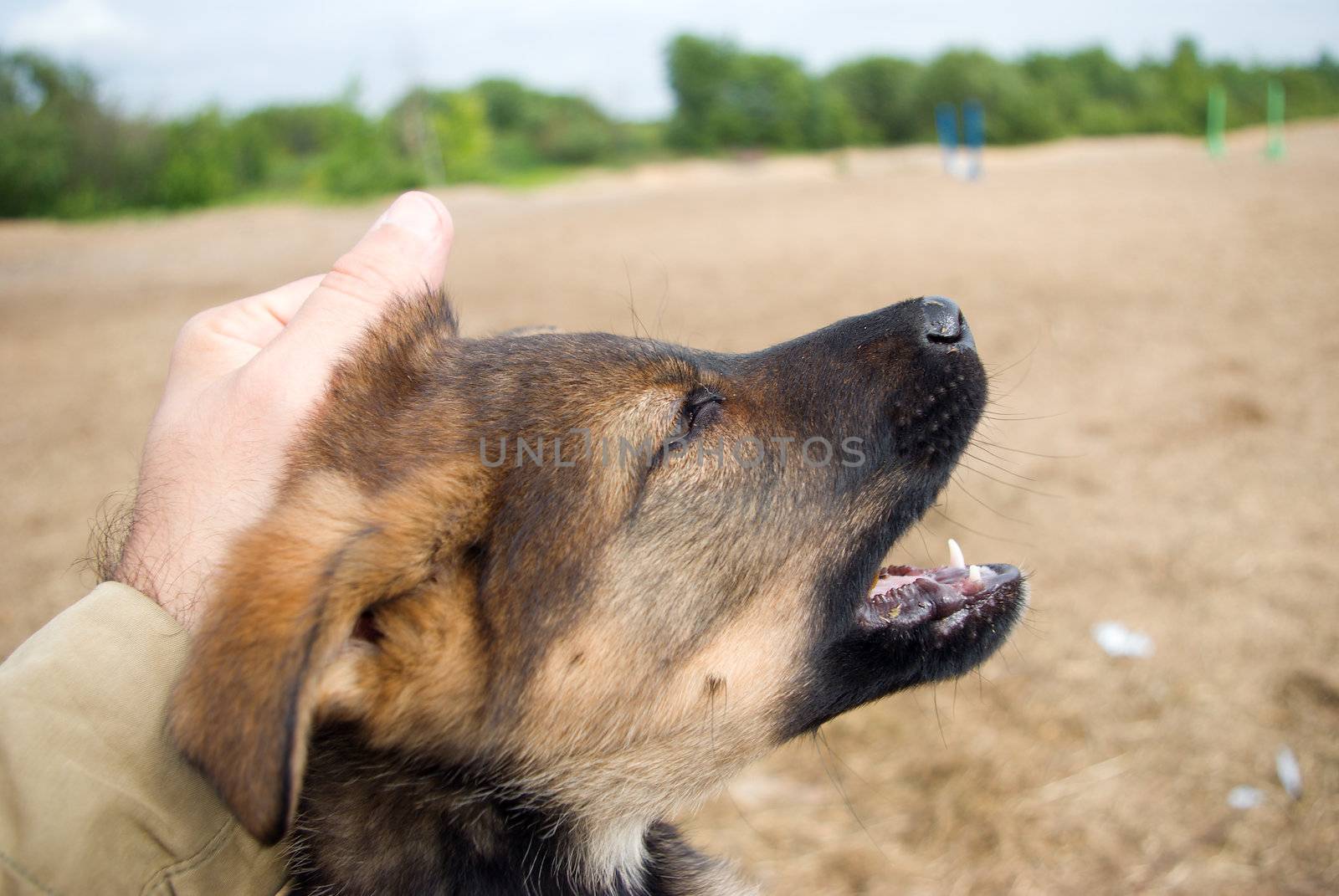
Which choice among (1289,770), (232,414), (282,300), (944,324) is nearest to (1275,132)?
(1289,770)

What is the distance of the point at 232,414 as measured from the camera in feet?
7.66

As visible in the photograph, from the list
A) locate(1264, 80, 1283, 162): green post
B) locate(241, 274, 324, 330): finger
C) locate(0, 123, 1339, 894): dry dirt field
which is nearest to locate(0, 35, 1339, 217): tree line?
locate(1264, 80, 1283, 162): green post

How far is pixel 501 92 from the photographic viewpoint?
67562mm

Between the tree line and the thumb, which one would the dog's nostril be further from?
the tree line

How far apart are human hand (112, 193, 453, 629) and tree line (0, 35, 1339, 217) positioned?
40.3m

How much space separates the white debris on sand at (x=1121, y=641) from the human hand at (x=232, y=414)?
3540 millimetres

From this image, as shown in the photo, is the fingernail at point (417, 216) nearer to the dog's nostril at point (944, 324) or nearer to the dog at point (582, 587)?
the dog at point (582, 587)

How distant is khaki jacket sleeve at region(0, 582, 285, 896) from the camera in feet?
5.60

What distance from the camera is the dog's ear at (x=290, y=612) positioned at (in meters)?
1.49

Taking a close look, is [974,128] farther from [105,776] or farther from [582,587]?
[105,776]

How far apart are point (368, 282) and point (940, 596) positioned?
5.77 ft

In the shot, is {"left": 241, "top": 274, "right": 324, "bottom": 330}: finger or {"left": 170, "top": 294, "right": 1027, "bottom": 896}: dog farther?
{"left": 241, "top": 274, "right": 324, "bottom": 330}: finger

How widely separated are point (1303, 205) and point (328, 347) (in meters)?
18.6

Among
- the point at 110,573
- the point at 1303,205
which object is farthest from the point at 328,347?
the point at 1303,205
